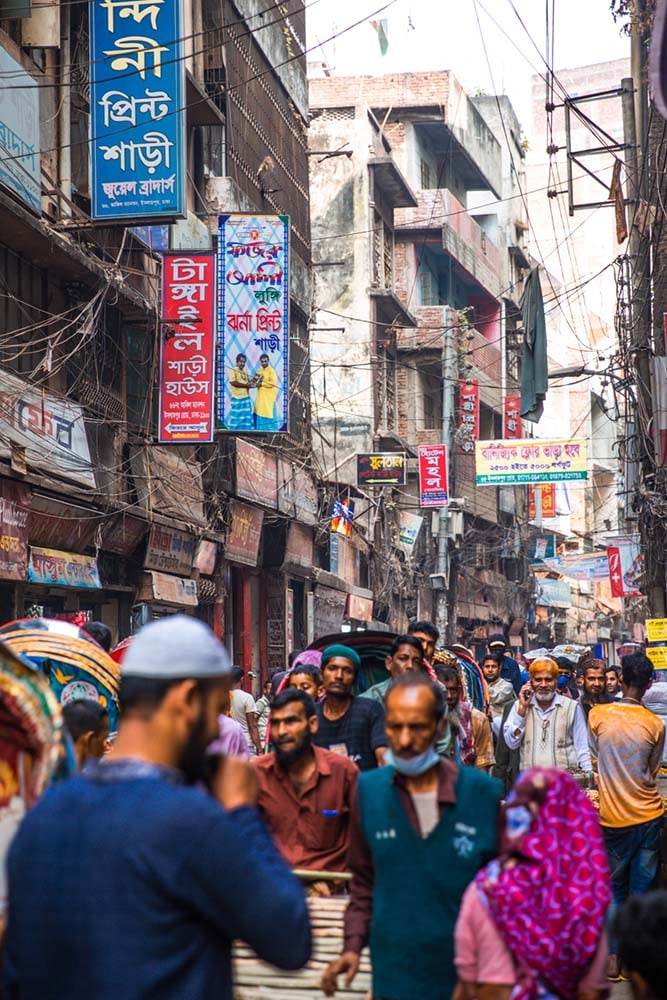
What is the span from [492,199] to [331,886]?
176 ft

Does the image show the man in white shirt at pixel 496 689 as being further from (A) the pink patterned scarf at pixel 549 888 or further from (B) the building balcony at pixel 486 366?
(B) the building balcony at pixel 486 366

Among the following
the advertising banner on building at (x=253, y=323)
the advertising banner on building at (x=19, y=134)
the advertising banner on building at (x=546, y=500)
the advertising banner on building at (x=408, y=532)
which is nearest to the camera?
the advertising banner on building at (x=19, y=134)

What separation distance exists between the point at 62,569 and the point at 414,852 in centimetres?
1272

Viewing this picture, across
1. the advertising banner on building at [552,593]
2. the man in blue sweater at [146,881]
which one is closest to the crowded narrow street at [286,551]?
the man in blue sweater at [146,881]

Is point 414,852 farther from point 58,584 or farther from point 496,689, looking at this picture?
point 58,584

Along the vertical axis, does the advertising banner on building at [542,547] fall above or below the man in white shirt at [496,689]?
above

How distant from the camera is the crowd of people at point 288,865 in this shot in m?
2.62

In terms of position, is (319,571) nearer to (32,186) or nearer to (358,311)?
(358,311)

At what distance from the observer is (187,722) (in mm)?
2777

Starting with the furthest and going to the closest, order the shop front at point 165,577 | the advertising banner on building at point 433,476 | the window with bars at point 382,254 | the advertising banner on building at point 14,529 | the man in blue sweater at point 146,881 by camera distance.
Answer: the window with bars at point 382,254
the advertising banner on building at point 433,476
the shop front at point 165,577
the advertising banner on building at point 14,529
the man in blue sweater at point 146,881

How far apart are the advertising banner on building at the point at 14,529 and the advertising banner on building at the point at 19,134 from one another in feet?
9.37

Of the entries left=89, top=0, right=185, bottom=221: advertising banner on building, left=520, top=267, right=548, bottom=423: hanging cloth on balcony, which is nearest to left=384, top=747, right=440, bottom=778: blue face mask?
left=89, top=0, right=185, bottom=221: advertising banner on building

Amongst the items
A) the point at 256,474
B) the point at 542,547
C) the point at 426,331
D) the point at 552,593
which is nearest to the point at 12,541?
the point at 256,474

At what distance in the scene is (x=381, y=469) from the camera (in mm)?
32094
